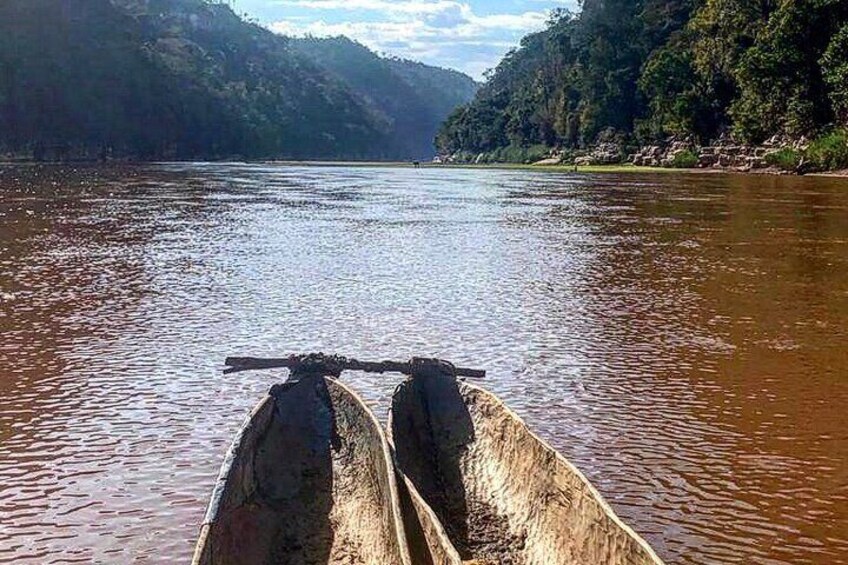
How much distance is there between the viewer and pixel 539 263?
802 inches

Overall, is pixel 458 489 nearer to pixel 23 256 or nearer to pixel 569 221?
pixel 23 256

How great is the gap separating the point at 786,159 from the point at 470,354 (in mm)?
56090

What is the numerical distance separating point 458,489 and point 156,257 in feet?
51.9

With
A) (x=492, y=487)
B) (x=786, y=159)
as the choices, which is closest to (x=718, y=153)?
(x=786, y=159)

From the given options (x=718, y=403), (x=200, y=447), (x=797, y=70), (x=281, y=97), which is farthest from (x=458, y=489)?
(x=281, y=97)

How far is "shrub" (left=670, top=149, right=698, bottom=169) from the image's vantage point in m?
77.6

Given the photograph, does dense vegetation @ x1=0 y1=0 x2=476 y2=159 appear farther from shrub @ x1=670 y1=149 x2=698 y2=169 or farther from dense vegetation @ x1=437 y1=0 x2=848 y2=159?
shrub @ x1=670 y1=149 x2=698 y2=169

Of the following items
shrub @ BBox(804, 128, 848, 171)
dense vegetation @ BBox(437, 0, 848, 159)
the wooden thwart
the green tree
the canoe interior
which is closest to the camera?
the canoe interior

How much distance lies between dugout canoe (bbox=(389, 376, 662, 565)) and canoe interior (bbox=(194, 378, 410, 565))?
0.82 feet

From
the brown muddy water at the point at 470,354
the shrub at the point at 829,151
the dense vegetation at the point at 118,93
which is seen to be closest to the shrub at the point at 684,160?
the shrub at the point at 829,151

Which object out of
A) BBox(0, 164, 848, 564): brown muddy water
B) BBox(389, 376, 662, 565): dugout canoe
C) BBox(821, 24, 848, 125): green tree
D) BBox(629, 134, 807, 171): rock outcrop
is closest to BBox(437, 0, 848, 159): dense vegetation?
BBox(821, 24, 848, 125): green tree

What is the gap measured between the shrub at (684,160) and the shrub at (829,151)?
61.0 ft

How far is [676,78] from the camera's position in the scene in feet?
273

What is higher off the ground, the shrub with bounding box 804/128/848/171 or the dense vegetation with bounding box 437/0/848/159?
the dense vegetation with bounding box 437/0/848/159
